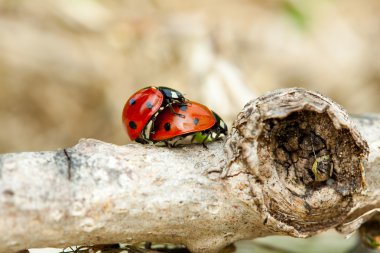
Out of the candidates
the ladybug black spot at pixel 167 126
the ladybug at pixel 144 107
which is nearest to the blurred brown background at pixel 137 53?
the ladybug at pixel 144 107

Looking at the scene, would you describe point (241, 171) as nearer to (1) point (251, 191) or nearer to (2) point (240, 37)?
(1) point (251, 191)

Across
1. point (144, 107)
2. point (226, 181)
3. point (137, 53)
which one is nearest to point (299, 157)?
point (226, 181)

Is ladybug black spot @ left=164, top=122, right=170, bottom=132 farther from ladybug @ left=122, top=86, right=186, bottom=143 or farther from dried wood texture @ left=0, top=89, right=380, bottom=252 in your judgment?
dried wood texture @ left=0, top=89, right=380, bottom=252

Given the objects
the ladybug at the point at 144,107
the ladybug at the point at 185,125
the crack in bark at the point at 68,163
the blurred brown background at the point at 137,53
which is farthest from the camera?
the blurred brown background at the point at 137,53

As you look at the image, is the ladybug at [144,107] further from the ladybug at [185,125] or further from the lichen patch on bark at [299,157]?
the lichen patch on bark at [299,157]

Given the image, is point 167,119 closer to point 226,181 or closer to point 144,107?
point 144,107

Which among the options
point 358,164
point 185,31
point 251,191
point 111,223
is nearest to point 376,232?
point 358,164
